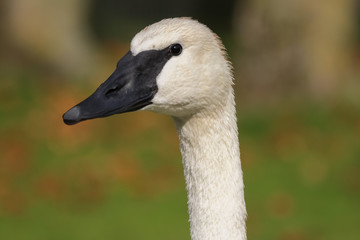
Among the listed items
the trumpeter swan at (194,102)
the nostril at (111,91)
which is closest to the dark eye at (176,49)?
the trumpeter swan at (194,102)

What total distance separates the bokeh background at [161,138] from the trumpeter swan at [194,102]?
10.4ft

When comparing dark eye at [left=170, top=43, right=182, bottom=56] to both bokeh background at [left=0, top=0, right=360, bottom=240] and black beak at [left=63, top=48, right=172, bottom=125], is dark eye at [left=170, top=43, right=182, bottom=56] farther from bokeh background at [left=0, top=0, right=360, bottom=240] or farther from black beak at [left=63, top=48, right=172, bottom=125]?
bokeh background at [left=0, top=0, right=360, bottom=240]

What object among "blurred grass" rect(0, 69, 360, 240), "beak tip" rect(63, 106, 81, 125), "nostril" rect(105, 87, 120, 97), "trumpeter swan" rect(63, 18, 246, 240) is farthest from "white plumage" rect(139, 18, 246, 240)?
"blurred grass" rect(0, 69, 360, 240)

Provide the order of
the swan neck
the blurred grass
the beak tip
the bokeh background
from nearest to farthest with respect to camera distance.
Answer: the beak tip < the swan neck < the blurred grass < the bokeh background

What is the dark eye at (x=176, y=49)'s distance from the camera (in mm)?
2736

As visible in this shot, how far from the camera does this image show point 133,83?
273 cm

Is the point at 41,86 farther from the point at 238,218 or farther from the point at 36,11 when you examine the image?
the point at 238,218

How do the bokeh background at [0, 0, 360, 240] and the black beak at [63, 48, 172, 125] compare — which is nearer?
the black beak at [63, 48, 172, 125]

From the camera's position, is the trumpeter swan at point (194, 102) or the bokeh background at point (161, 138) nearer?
the trumpeter swan at point (194, 102)

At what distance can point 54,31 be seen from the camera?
359 inches

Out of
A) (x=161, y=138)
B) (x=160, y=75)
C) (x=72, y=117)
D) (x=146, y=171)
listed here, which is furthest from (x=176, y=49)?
(x=161, y=138)

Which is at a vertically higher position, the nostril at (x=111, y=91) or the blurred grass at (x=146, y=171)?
the blurred grass at (x=146, y=171)

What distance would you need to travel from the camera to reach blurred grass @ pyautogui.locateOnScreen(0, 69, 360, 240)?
618 centimetres

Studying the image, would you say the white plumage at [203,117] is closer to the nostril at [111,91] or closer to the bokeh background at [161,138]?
the nostril at [111,91]
